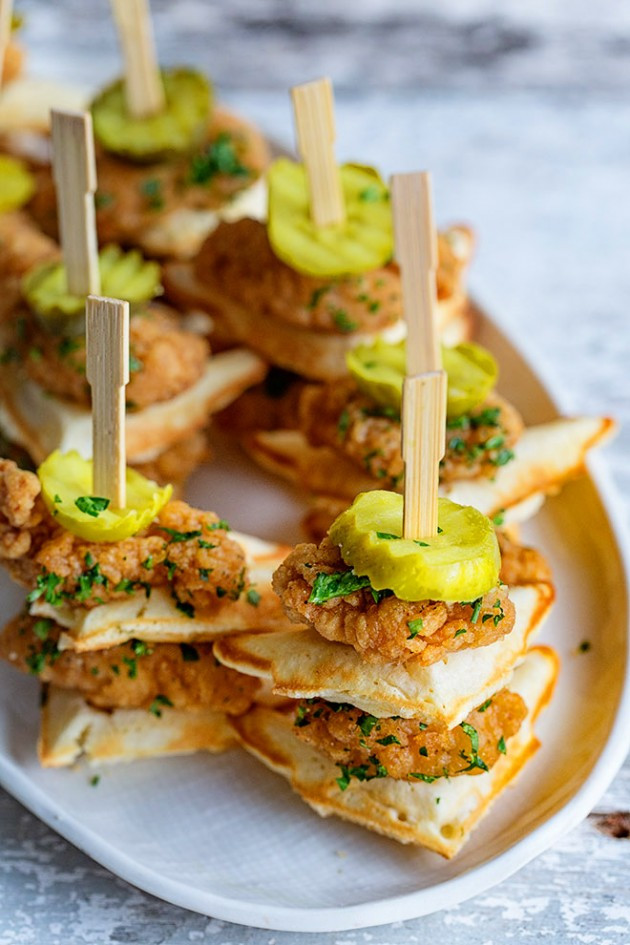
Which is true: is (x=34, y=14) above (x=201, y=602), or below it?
above

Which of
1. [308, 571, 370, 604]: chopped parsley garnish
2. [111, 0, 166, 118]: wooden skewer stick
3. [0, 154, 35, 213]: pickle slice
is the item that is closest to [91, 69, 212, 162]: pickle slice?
[111, 0, 166, 118]: wooden skewer stick

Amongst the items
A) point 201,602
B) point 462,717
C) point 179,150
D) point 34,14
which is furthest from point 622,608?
point 34,14

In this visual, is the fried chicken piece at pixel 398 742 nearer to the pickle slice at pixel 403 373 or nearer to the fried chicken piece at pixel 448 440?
the fried chicken piece at pixel 448 440

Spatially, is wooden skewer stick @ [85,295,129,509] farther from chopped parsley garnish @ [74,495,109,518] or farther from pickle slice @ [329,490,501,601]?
pickle slice @ [329,490,501,601]

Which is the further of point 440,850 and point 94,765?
point 94,765

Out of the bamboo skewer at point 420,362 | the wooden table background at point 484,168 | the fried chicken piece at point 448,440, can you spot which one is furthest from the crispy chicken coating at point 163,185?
the bamboo skewer at point 420,362

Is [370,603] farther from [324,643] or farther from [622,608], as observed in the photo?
[622,608]
